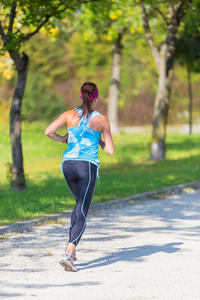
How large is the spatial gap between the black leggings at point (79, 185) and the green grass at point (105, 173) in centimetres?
275

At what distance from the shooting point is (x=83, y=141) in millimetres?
5508

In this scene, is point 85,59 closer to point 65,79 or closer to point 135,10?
point 65,79

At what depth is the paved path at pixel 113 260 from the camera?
4914 millimetres

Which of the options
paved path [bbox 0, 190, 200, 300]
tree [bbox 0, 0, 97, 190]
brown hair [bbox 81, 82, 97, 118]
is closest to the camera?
paved path [bbox 0, 190, 200, 300]

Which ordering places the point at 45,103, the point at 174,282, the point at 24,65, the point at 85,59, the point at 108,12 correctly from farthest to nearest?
the point at 85,59, the point at 45,103, the point at 108,12, the point at 24,65, the point at 174,282

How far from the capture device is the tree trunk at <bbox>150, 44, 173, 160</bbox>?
17.5 meters

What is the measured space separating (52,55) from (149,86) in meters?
18.9

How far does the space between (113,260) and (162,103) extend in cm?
1184

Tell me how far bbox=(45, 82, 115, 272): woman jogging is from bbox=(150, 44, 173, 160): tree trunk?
40.0 ft

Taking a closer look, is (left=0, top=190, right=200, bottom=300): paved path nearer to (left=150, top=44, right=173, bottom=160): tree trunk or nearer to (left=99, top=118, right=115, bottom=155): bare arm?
(left=99, top=118, right=115, bottom=155): bare arm

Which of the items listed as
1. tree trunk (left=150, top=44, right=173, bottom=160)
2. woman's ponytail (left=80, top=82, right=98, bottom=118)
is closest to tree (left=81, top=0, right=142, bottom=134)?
tree trunk (left=150, top=44, right=173, bottom=160)

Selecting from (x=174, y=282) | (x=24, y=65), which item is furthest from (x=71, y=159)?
(x=24, y=65)

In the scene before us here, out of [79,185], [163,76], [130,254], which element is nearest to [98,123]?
[79,185]

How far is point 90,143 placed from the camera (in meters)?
5.52
